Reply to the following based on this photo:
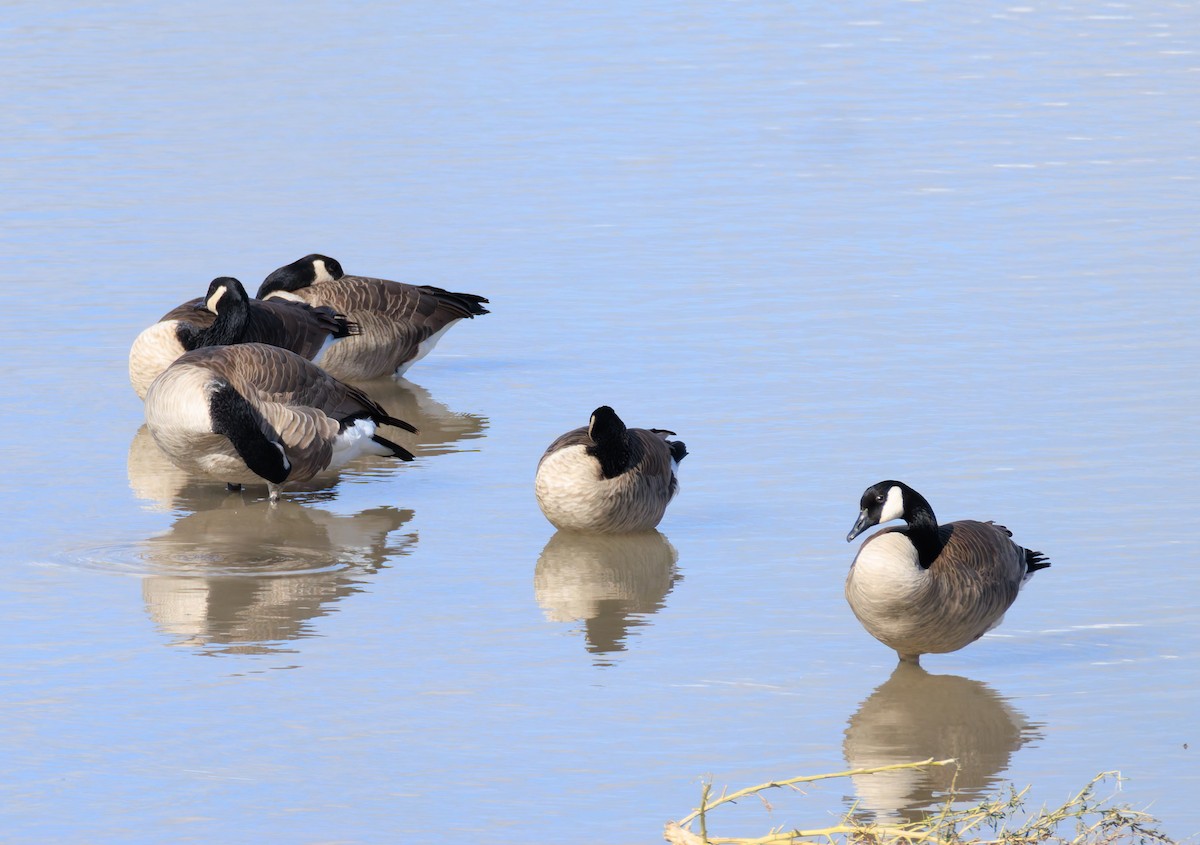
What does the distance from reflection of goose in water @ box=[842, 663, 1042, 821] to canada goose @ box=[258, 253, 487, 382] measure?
631 centimetres

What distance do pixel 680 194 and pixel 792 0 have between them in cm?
1425

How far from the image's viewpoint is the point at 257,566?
9.38 m

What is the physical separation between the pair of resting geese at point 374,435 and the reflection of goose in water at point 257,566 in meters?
0.33

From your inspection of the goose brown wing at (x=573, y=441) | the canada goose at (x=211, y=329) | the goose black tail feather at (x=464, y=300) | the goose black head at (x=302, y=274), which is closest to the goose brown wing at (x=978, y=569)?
the goose brown wing at (x=573, y=441)

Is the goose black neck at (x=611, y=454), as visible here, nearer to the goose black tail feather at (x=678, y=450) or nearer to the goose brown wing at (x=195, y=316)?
the goose black tail feather at (x=678, y=450)

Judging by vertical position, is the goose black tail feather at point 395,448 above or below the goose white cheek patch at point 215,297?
below

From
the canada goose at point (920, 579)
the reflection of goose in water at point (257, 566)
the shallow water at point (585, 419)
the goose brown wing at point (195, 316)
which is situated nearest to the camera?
the shallow water at point (585, 419)

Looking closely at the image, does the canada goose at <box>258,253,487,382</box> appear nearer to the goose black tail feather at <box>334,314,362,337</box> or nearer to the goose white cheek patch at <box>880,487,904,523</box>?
the goose black tail feather at <box>334,314,362,337</box>

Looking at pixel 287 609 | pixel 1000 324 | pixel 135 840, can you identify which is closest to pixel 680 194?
pixel 1000 324

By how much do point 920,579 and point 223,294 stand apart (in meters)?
5.64

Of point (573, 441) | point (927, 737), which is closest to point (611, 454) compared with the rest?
point (573, 441)

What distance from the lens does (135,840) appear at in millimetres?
6281

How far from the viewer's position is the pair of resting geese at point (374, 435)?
777 centimetres

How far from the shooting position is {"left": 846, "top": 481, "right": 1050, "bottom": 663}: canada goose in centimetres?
764
